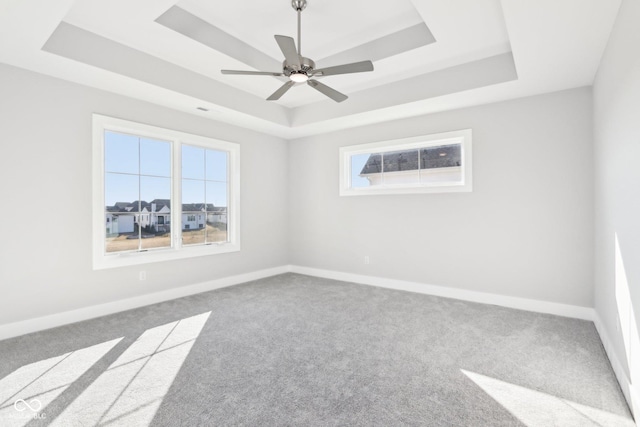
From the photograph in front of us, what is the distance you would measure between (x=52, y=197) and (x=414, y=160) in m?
4.41

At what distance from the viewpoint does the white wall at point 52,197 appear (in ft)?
9.68

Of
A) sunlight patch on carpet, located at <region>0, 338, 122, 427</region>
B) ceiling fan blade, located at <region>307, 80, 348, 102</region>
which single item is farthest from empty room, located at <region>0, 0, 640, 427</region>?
ceiling fan blade, located at <region>307, 80, 348, 102</region>

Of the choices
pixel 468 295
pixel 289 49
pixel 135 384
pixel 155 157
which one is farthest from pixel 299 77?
pixel 468 295

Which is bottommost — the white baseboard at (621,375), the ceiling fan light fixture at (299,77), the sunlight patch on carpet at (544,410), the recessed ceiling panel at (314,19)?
the sunlight patch on carpet at (544,410)

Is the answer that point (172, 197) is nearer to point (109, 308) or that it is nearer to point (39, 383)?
point (109, 308)

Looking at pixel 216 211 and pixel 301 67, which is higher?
pixel 301 67

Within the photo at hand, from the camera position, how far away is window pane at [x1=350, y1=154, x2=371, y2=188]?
5148 millimetres

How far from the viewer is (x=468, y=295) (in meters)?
4.11

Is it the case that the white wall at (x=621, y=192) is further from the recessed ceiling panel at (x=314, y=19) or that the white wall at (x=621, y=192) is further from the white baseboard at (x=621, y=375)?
the recessed ceiling panel at (x=314, y=19)

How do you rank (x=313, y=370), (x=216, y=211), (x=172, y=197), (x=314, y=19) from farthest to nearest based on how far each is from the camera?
(x=216, y=211) < (x=172, y=197) < (x=314, y=19) < (x=313, y=370)

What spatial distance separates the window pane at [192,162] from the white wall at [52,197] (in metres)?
0.45

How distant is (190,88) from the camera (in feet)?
12.2

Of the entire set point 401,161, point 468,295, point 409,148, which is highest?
point 409,148

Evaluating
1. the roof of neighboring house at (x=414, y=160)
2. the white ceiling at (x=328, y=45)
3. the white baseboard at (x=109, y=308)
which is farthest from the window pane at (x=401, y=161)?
the white baseboard at (x=109, y=308)
